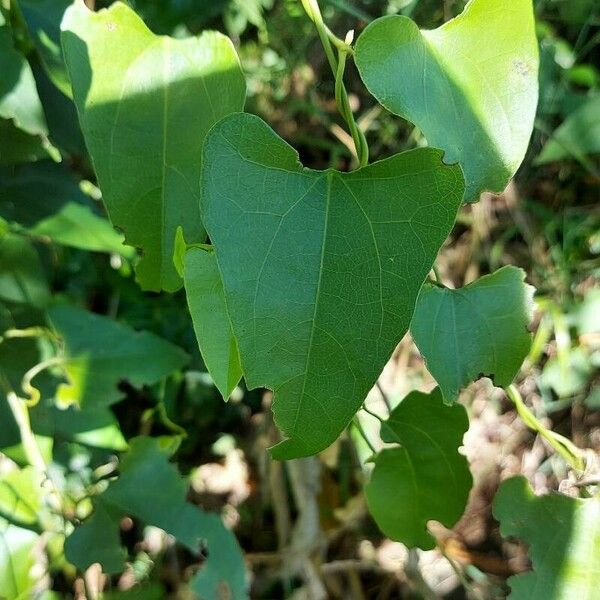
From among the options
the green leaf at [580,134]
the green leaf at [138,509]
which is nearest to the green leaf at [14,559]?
the green leaf at [138,509]

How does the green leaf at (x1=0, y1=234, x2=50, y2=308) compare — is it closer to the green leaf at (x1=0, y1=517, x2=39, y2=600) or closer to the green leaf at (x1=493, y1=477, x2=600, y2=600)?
the green leaf at (x1=0, y1=517, x2=39, y2=600)

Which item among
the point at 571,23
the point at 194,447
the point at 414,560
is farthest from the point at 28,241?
the point at 571,23

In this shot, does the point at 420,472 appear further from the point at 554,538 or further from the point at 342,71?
the point at 342,71

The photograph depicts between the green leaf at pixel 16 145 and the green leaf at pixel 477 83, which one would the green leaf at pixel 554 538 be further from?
the green leaf at pixel 16 145

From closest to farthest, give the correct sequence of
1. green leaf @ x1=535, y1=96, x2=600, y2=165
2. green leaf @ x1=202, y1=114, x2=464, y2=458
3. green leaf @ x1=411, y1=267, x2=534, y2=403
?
1. green leaf @ x1=202, y1=114, x2=464, y2=458
2. green leaf @ x1=411, y1=267, x2=534, y2=403
3. green leaf @ x1=535, y1=96, x2=600, y2=165

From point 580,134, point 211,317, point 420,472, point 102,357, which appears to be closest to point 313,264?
point 211,317

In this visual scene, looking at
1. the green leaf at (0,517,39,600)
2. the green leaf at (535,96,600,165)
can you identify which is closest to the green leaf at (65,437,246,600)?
the green leaf at (0,517,39,600)
